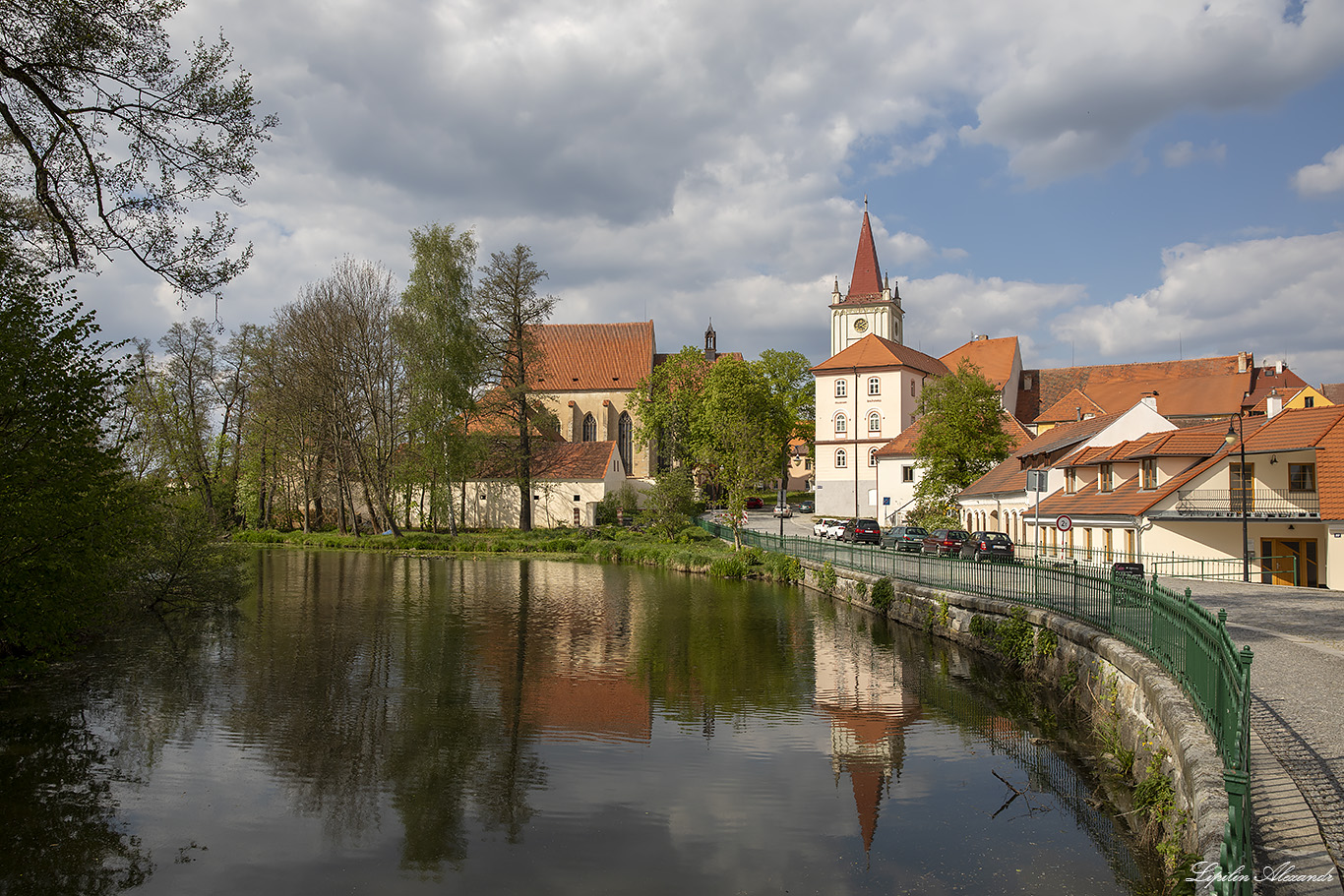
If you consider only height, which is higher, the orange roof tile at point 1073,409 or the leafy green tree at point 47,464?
the orange roof tile at point 1073,409

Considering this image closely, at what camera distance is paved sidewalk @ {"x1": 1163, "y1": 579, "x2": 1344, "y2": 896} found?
5598mm

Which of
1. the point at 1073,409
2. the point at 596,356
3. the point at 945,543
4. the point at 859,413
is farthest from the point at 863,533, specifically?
the point at 596,356

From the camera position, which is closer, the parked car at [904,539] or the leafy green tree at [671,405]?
the parked car at [904,539]

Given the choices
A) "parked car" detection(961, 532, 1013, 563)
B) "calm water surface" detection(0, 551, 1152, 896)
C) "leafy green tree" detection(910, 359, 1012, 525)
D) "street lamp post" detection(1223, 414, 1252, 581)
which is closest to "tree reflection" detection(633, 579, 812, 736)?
"calm water surface" detection(0, 551, 1152, 896)

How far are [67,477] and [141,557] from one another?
7975 mm

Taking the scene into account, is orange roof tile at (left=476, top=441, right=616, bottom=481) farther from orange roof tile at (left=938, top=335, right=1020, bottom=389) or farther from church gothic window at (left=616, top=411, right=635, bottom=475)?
orange roof tile at (left=938, top=335, right=1020, bottom=389)

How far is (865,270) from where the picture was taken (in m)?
86.5

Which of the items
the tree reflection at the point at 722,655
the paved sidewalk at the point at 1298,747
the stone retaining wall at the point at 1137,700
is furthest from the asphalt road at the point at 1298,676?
the tree reflection at the point at 722,655

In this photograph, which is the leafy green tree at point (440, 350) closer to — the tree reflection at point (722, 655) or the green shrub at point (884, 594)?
the tree reflection at point (722, 655)

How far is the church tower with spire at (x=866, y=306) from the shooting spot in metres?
84.7

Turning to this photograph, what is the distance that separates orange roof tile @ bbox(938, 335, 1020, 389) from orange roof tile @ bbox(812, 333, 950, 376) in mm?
6178

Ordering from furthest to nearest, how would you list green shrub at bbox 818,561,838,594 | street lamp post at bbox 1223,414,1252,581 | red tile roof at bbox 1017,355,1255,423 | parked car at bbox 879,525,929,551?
1. red tile roof at bbox 1017,355,1255,423
2. parked car at bbox 879,525,929,551
3. green shrub at bbox 818,561,838,594
4. street lamp post at bbox 1223,414,1252,581

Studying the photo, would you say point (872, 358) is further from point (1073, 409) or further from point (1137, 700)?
point (1137, 700)

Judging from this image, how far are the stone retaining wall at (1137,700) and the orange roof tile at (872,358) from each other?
51079mm
